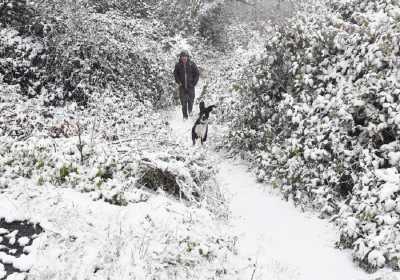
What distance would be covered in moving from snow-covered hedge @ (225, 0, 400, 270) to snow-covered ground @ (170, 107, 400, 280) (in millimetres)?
211

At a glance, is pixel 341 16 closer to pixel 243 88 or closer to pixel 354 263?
pixel 243 88

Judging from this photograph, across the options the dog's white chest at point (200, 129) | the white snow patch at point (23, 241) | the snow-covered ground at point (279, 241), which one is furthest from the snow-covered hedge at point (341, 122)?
the white snow patch at point (23, 241)

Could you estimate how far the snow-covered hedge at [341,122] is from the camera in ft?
17.6

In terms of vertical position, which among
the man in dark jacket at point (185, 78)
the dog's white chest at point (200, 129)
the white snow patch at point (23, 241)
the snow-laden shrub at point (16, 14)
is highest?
the snow-laden shrub at point (16, 14)

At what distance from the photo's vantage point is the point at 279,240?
19.1 ft

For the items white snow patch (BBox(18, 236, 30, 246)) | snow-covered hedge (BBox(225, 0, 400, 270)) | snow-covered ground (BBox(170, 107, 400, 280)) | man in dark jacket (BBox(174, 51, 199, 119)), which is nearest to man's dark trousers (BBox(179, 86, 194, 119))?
man in dark jacket (BBox(174, 51, 199, 119))

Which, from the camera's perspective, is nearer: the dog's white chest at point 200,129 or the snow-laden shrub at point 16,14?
the dog's white chest at point 200,129

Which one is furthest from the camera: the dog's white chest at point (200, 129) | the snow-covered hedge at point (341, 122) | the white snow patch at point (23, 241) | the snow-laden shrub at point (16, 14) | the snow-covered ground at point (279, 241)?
the snow-laden shrub at point (16, 14)

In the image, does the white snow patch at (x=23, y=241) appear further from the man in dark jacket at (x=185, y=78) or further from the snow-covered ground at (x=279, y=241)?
the man in dark jacket at (x=185, y=78)

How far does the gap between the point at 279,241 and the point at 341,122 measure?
82.6 inches

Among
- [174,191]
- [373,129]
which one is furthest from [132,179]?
[373,129]

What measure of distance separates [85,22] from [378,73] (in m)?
7.09

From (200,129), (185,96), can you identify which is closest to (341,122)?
(200,129)

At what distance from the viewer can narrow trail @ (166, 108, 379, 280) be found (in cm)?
495
